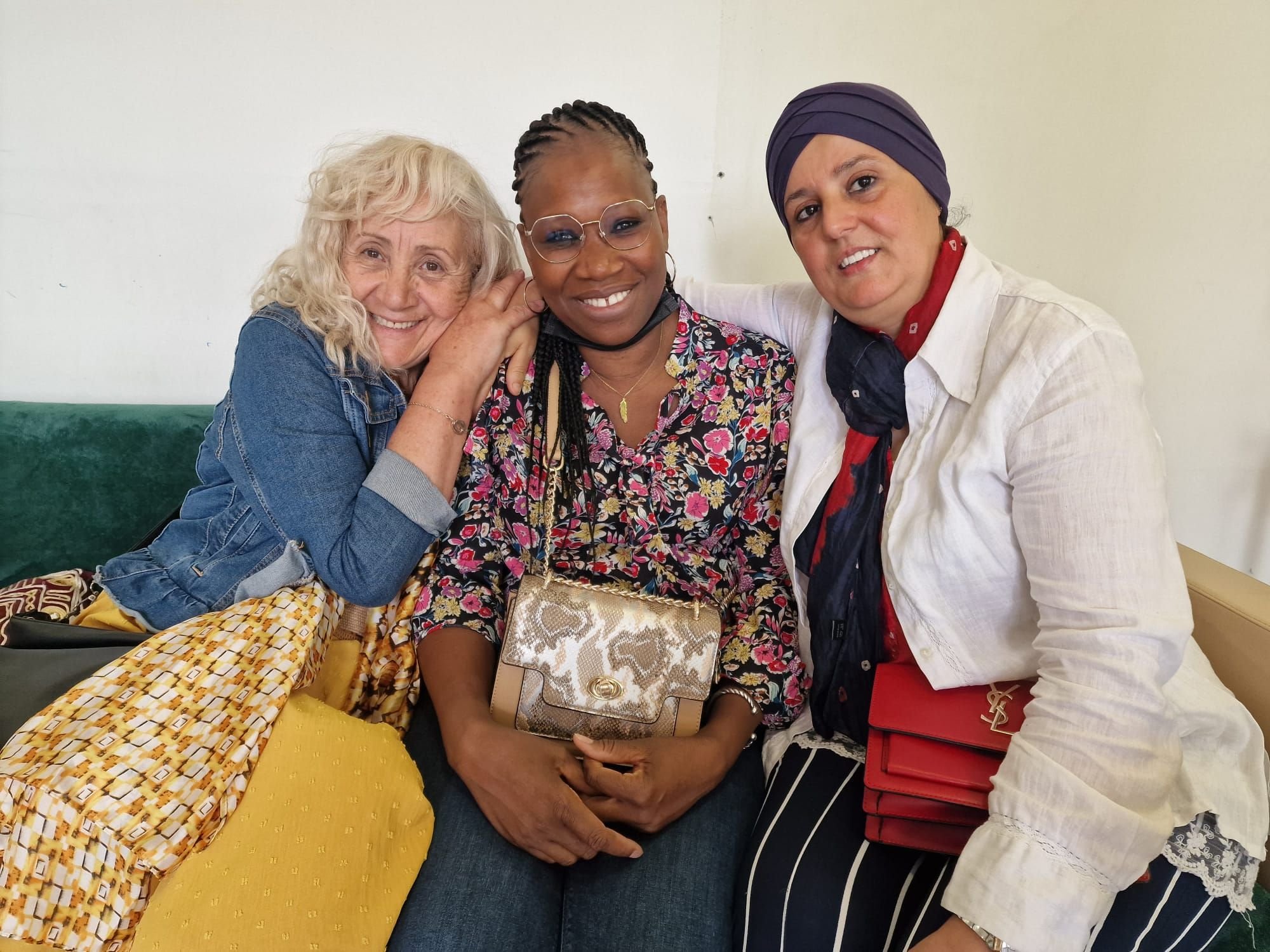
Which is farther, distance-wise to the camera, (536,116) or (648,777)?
→ (536,116)

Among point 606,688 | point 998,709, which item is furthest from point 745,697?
point 998,709

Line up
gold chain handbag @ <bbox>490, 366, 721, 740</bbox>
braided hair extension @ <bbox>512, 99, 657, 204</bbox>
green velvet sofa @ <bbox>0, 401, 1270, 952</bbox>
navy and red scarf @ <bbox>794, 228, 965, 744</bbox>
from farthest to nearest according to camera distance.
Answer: green velvet sofa @ <bbox>0, 401, 1270, 952</bbox> → braided hair extension @ <bbox>512, 99, 657, 204</bbox> → gold chain handbag @ <bbox>490, 366, 721, 740</bbox> → navy and red scarf @ <bbox>794, 228, 965, 744</bbox>

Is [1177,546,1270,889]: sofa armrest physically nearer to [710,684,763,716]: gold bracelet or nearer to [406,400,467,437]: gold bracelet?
[710,684,763,716]: gold bracelet

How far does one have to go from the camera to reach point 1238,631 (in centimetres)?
146

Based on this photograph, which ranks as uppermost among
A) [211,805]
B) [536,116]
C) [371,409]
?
[536,116]

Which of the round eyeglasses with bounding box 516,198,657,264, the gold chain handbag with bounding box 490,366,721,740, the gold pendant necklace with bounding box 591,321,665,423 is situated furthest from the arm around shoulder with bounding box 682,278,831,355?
the gold chain handbag with bounding box 490,366,721,740

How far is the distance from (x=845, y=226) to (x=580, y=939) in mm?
1211

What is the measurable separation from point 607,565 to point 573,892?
608mm

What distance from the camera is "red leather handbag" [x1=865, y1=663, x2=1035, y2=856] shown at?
117 centimetres

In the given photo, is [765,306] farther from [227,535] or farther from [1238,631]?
[227,535]

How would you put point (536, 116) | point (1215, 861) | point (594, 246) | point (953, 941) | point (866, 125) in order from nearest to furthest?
point (953, 941) → point (1215, 861) → point (866, 125) → point (594, 246) → point (536, 116)

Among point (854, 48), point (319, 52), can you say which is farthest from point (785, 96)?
point (319, 52)

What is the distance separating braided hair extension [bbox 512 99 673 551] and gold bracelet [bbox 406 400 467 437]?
0.15 m

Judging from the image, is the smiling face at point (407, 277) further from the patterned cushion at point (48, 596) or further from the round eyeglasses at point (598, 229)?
the patterned cushion at point (48, 596)
